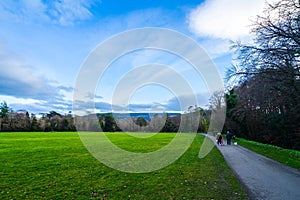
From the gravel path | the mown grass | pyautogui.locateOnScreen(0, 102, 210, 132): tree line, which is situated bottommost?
the gravel path

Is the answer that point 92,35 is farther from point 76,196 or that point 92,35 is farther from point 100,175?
point 76,196

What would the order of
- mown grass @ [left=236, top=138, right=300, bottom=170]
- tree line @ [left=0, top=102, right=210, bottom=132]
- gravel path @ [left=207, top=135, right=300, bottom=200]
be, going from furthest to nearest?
tree line @ [left=0, top=102, right=210, bottom=132], mown grass @ [left=236, top=138, right=300, bottom=170], gravel path @ [left=207, top=135, right=300, bottom=200]

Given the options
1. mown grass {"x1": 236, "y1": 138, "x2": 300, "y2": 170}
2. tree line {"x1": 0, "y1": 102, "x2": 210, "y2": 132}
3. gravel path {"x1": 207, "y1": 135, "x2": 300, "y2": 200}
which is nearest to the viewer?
gravel path {"x1": 207, "y1": 135, "x2": 300, "y2": 200}

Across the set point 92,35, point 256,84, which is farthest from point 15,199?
point 256,84

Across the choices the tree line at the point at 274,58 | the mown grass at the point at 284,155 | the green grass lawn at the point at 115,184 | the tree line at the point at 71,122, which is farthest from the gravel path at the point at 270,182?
the tree line at the point at 71,122

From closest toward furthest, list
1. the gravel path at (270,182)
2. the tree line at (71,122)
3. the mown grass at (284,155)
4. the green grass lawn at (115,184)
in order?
the gravel path at (270,182)
the green grass lawn at (115,184)
the mown grass at (284,155)
the tree line at (71,122)

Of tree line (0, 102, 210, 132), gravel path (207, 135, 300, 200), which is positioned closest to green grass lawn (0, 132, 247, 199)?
gravel path (207, 135, 300, 200)

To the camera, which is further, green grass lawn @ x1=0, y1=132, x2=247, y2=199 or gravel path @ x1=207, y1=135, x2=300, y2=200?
green grass lawn @ x1=0, y1=132, x2=247, y2=199

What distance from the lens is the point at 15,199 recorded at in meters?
6.23

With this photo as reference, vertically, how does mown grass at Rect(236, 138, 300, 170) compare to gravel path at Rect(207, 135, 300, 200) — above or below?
above

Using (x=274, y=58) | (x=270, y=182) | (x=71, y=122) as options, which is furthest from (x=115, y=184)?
(x=71, y=122)

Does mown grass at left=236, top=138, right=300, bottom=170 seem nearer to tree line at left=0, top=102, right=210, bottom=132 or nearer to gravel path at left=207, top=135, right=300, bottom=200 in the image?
gravel path at left=207, top=135, right=300, bottom=200

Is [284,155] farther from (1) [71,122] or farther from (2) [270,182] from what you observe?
(1) [71,122]

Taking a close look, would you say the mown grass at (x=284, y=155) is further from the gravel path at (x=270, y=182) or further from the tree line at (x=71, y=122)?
the tree line at (x=71, y=122)
